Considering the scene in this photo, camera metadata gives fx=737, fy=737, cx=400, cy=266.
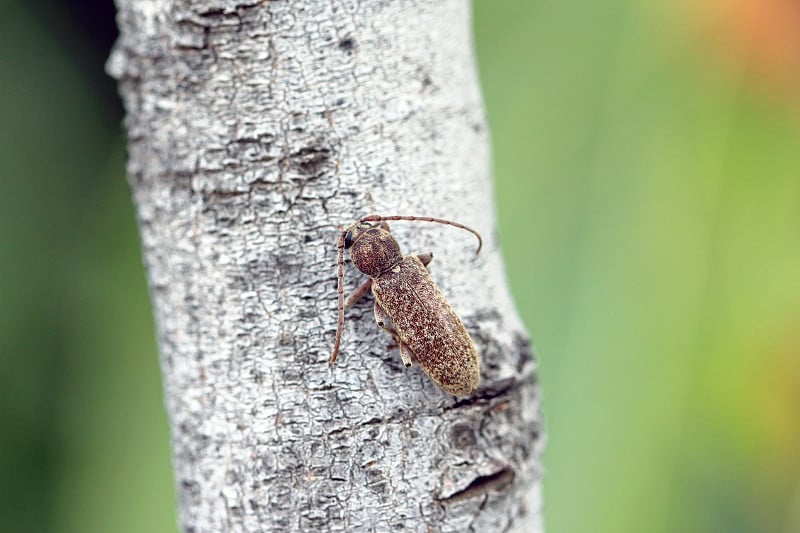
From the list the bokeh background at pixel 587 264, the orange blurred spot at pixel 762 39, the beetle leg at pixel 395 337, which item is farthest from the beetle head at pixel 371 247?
the orange blurred spot at pixel 762 39

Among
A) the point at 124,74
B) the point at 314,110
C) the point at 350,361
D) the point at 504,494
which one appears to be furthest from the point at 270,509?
the point at 124,74

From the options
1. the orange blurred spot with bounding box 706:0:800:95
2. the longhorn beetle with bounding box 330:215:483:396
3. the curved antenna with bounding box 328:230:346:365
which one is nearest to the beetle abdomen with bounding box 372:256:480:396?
the longhorn beetle with bounding box 330:215:483:396

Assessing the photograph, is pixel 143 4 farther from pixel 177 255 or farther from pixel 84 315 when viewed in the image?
pixel 84 315

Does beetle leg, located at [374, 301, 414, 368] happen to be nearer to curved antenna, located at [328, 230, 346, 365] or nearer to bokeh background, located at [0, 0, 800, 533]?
curved antenna, located at [328, 230, 346, 365]

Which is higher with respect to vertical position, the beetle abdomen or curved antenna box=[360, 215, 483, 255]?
curved antenna box=[360, 215, 483, 255]

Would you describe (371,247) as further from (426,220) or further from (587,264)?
(587,264)

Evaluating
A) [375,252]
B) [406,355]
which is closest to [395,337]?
[406,355]
